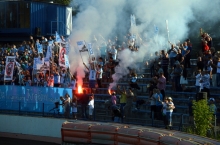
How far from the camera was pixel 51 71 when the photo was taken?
100ft

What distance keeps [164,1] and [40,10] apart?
17.3m

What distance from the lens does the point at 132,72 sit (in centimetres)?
2736

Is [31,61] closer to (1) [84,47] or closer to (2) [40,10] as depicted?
(1) [84,47]

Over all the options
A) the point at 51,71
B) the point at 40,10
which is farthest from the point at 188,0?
the point at 40,10

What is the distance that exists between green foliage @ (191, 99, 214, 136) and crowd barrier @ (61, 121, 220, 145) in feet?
3.15

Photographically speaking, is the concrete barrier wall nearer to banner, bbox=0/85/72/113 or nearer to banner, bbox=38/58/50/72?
banner, bbox=0/85/72/113

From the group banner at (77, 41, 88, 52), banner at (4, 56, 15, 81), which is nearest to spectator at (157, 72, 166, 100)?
banner at (77, 41, 88, 52)

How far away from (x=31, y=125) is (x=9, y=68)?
17.4 ft

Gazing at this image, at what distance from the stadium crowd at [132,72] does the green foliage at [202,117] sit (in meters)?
2.34

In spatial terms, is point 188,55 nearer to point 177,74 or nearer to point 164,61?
point 164,61

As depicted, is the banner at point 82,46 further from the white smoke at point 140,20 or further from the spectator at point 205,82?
the spectator at point 205,82

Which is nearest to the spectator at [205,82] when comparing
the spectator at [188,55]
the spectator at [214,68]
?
the spectator at [214,68]

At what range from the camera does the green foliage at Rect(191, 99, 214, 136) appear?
64.0ft

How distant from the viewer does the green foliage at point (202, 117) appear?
1950cm
